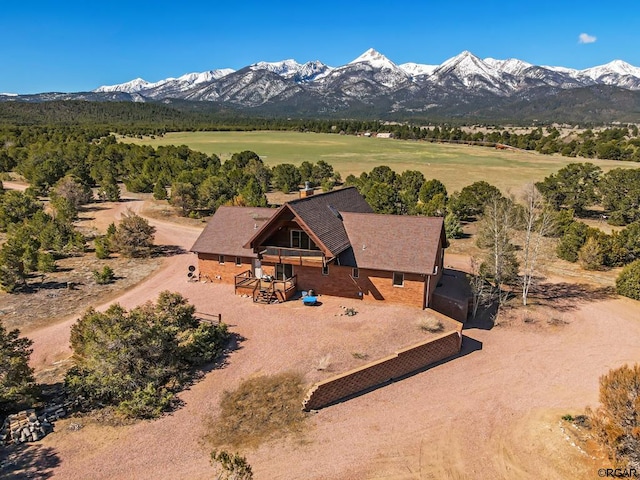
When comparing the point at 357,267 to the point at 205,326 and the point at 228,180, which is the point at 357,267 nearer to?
the point at 205,326

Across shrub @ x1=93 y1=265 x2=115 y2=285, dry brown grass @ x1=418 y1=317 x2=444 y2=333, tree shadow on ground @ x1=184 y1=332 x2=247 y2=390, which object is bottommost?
tree shadow on ground @ x1=184 y1=332 x2=247 y2=390

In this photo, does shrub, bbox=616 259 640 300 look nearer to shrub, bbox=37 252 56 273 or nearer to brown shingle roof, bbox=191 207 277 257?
brown shingle roof, bbox=191 207 277 257

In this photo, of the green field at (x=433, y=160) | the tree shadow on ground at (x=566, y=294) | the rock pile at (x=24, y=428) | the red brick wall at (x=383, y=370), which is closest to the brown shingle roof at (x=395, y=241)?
the red brick wall at (x=383, y=370)

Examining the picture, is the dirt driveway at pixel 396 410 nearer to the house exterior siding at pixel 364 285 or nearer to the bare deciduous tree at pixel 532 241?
the house exterior siding at pixel 364 285

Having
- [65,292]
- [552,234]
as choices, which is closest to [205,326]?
[65,292]

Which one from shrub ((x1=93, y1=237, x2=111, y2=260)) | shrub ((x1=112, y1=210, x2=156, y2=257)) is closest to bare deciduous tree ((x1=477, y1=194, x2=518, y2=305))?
shrub ((x1=112, y1=210, x2=156, y2=257))
